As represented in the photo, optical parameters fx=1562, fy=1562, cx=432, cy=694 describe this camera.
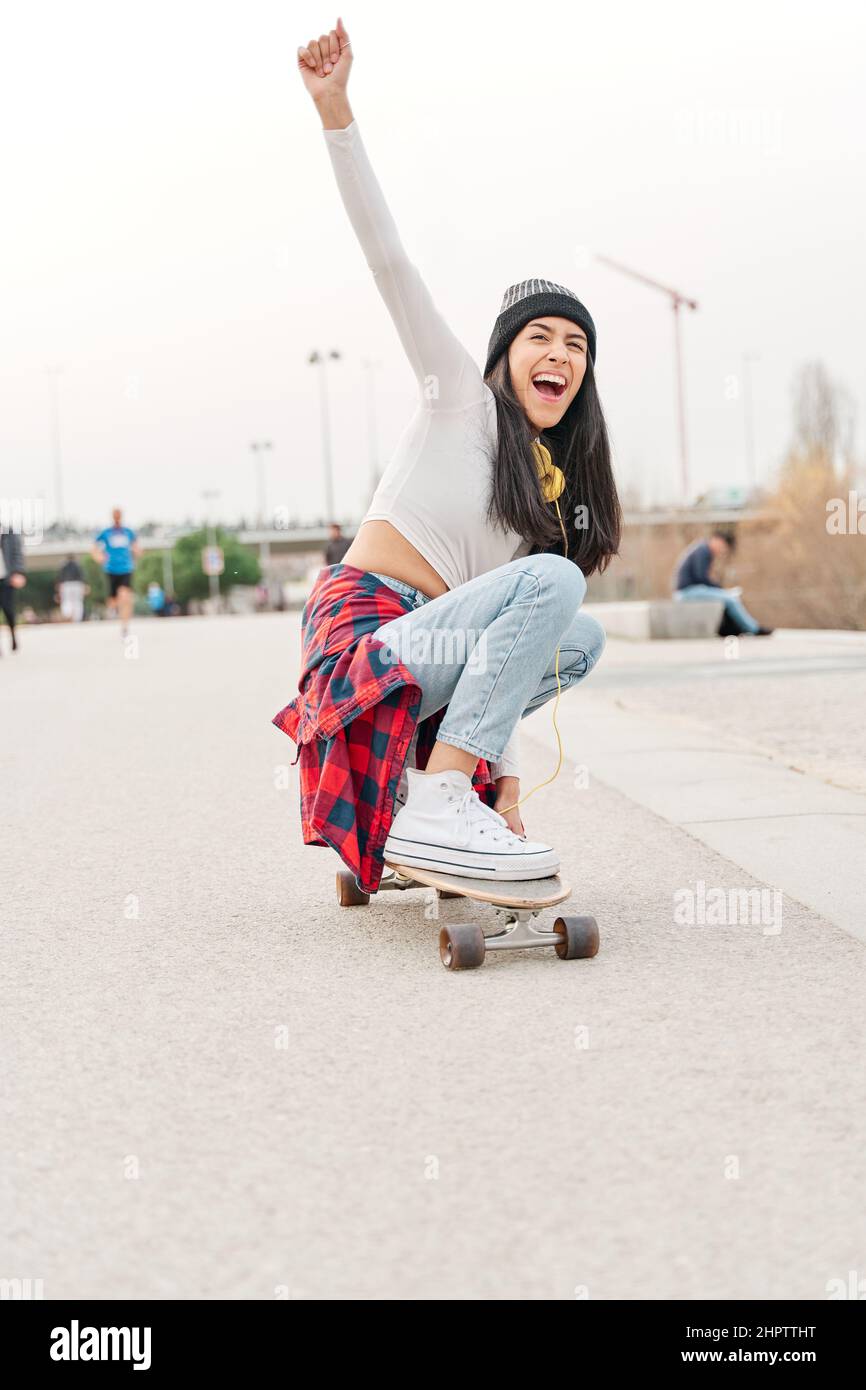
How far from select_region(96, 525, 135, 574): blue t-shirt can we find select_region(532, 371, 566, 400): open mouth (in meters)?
16.8

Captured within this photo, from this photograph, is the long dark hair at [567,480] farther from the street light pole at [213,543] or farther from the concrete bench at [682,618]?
the street light pole at [213,543]

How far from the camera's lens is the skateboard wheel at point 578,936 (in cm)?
328

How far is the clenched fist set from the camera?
3.39m

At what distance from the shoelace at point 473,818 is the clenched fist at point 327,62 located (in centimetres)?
158

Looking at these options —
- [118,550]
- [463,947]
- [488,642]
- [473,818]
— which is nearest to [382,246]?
[488,642]

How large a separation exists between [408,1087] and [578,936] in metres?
0.88

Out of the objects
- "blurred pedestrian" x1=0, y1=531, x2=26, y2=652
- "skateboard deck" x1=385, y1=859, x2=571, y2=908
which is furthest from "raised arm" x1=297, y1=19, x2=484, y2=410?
"blurred pedestrian" x1=0, y1=531, x2=26, y2=652

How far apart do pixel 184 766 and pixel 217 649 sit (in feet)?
40.9

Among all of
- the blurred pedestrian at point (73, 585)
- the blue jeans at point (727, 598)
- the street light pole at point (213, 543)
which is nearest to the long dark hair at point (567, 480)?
the blue jeans at point (727, 598)

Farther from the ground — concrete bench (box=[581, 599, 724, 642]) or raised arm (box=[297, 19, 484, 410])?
raised arm (box=[297, 19, 484, 410])

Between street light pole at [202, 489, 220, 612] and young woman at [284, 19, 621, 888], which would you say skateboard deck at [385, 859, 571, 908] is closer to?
young woman at [284, 19, 621, 888]

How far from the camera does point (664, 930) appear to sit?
11.7 ft

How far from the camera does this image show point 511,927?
3389mm
